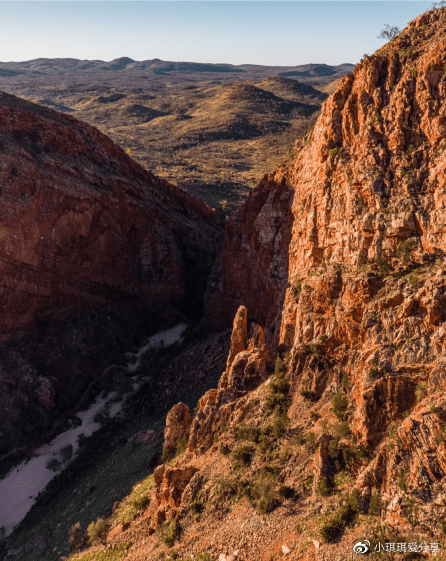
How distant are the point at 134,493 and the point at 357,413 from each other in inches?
605

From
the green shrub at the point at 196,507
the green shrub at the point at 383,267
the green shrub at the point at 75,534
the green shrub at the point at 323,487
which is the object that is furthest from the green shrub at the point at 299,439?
the green shrub at the point at 75,534

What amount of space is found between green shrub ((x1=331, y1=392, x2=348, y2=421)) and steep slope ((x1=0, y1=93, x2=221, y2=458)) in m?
28.2

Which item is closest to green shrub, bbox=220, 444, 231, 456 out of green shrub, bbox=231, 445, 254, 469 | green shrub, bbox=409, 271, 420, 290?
green shrub, bbox=231, 445, 254, 469

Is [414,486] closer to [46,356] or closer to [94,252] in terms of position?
[46,356]

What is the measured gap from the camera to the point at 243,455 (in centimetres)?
1911

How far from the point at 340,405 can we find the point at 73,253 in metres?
34.7

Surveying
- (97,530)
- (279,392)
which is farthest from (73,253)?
(279,392)

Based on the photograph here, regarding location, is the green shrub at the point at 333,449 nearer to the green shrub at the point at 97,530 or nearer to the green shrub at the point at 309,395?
the green shrub at the point at 309,395

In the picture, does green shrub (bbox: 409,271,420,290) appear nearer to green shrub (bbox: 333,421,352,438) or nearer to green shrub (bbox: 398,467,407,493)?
green shrub (bbox: 333,421,352,438)

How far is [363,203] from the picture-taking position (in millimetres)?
19938

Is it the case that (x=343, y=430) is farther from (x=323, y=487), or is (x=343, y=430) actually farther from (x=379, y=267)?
(x=379, y=267)

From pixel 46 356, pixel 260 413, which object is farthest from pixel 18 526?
pixel 260 413

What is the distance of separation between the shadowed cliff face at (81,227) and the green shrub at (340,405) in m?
33.2

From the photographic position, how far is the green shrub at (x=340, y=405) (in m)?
17.2
